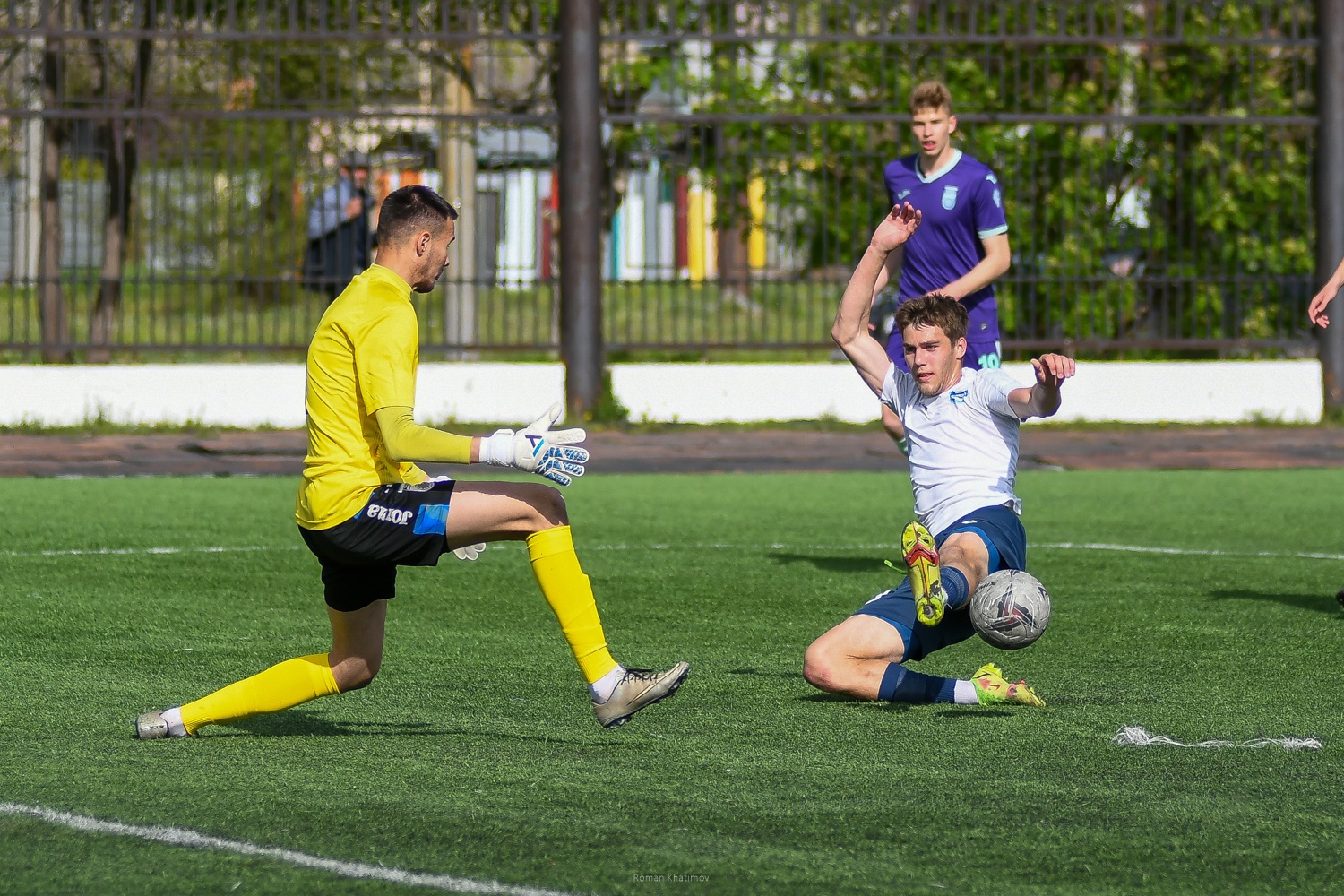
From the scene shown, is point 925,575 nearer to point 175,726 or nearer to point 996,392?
point 996,392

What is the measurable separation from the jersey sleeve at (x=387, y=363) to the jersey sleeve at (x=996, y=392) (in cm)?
211

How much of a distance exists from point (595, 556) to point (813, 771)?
15.2 ft

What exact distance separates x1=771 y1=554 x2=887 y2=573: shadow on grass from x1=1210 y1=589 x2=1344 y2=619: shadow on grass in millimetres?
1645

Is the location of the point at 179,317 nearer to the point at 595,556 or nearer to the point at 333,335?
the point at 595,556

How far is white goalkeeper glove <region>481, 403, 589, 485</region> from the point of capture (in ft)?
16.6

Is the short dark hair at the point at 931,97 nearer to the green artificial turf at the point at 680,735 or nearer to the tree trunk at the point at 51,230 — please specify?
the green artificial turf at the point at 680,735

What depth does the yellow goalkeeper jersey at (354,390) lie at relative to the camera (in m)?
5.22

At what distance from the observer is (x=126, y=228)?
16.3 m

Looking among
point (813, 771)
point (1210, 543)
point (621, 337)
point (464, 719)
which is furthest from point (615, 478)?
point (813, 771)

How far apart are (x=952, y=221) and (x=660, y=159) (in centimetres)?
801

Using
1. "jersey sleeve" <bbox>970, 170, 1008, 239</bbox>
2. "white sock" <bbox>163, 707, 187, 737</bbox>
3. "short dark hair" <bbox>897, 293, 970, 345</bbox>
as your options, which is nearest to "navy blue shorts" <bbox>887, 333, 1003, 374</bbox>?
"jersey sleeve" <bbox>970, 170, 1008, 239</bbox>

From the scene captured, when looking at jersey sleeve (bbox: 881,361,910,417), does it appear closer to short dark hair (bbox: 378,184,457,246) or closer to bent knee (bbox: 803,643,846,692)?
bent knee (bbox: 803,643,846,692)

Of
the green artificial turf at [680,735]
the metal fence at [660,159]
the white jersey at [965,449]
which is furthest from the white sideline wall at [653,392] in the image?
the white jersey at [965,449]

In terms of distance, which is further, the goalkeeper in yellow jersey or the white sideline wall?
the white sideline wall
